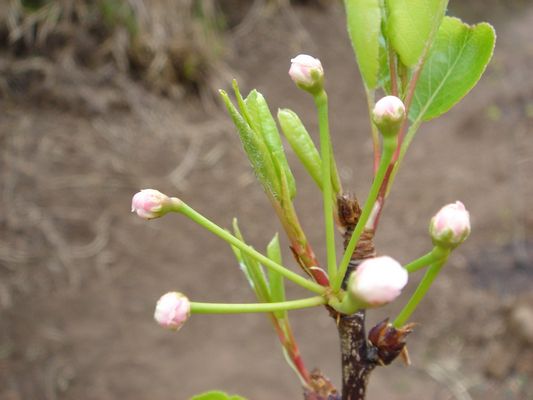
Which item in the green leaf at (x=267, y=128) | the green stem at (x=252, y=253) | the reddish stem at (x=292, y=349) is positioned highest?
the green leaf at (x=267, y=128)

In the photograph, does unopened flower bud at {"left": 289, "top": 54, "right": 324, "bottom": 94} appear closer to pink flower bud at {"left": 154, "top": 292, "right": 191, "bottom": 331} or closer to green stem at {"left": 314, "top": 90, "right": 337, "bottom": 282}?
green stem at {"left": 314, "top": 90, "right": 337, "bottom": 282}

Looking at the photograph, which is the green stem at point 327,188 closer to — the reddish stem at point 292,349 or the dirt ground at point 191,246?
the reddish stem at point 292,349

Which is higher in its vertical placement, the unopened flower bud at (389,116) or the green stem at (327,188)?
the unopened flower bud at (389,116)

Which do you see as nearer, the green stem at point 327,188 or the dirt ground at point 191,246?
the green stem at point 327,188

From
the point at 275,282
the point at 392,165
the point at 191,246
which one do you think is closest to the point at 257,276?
the point at 275,282

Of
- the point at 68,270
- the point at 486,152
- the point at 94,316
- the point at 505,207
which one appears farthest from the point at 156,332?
the point at 486,152

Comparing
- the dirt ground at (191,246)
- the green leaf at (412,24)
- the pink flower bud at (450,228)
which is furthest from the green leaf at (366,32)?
the dirt ground at (191,246)

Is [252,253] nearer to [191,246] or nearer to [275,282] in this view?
[275,282]

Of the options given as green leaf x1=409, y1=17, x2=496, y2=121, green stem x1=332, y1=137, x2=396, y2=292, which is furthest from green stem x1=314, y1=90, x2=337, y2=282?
green leaf x1=409, y1=17, x2=496, y2=121
